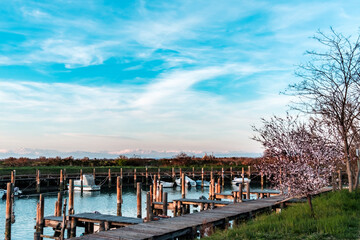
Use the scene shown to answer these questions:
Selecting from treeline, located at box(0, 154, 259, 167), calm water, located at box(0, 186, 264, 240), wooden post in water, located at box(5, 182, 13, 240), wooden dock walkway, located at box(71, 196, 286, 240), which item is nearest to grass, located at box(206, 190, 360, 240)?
wooden dock walkway, located at box(71, 196, 286, 240)

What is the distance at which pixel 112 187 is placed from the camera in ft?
187

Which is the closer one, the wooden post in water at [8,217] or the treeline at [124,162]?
the wooden post in water at [8,217]

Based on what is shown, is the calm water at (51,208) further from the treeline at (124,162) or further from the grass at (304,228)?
the treeline at (124,162)

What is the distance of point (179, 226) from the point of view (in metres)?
14.3

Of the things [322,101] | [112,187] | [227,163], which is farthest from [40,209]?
[227,163]

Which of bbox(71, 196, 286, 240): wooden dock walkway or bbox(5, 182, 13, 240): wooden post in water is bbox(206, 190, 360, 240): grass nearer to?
bbox(71, 196, 286, 240): wooden dock walkway

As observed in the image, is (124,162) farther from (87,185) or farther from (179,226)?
(179,226)

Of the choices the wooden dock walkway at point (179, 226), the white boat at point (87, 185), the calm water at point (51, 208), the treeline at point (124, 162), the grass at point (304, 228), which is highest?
the treeline at point (124, 162)

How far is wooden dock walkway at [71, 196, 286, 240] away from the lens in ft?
41.6

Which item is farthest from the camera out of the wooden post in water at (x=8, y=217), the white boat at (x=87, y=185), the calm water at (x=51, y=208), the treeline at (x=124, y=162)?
the treeline at (x=124, y=162)

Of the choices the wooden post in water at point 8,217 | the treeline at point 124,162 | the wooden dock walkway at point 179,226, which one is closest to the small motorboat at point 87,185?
the treeline at point 124,162

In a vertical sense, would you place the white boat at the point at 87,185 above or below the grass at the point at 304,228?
below

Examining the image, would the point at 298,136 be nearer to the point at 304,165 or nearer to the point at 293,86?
the point at 304,165

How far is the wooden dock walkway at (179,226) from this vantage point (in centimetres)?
1269
